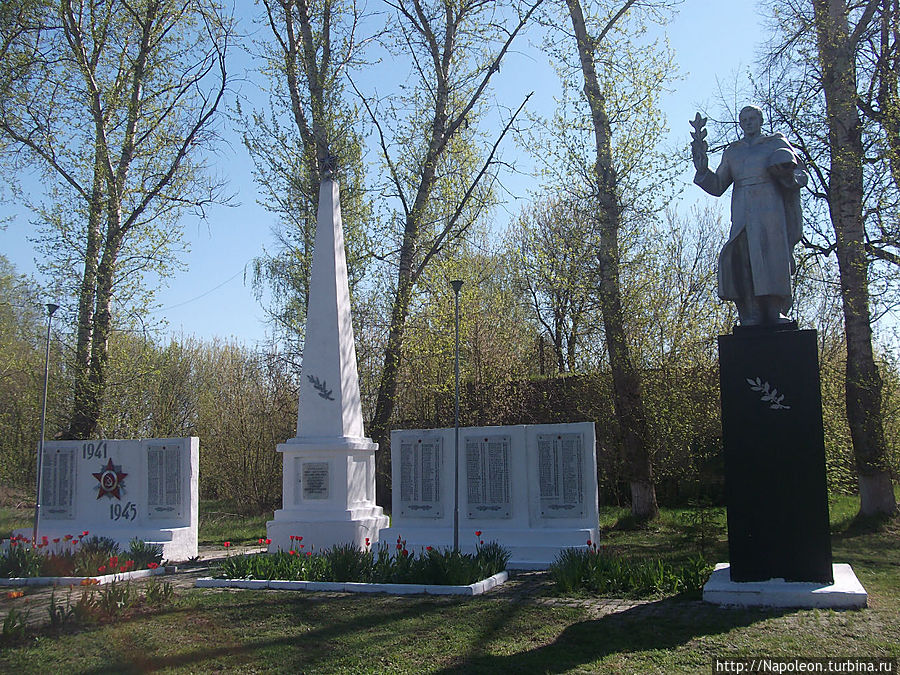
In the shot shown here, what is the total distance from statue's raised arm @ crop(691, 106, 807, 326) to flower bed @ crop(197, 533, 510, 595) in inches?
153

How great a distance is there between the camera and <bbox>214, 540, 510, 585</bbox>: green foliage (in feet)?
26.3

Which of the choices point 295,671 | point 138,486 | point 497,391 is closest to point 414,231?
point 497,391

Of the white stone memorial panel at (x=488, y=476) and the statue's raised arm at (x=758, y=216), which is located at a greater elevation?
the statue's raised arm at (x=758, y=216)

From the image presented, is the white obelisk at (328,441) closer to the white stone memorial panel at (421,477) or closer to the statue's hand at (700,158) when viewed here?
the white stone memorial panel at (421,477)

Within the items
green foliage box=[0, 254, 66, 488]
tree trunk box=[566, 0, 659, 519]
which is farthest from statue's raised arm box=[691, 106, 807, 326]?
green foliage box=[0, 254, 66, 488]

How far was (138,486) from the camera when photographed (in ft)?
40.5

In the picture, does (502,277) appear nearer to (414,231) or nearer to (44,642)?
(414,231)

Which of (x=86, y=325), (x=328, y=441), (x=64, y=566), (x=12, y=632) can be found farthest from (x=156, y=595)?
(x=86, y=325)

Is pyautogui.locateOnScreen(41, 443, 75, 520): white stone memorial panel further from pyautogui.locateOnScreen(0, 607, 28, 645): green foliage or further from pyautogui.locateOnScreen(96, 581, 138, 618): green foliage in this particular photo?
pyautogui.locateOnScreen(0, 607, 28, 645): green foliage

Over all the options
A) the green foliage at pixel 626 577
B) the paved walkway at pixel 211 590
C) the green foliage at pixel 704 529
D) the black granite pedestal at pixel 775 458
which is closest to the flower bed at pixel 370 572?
the paved walkway at pixel 211 590

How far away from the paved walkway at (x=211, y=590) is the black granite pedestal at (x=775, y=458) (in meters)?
0.86

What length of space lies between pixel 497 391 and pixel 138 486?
7868 millimetres

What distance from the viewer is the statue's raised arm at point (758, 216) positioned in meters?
7.35

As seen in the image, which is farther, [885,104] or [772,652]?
[885,104]
